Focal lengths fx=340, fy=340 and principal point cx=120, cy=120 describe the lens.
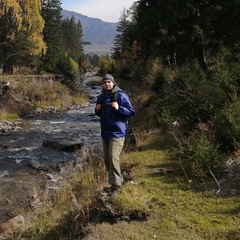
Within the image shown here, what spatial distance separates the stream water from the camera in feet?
29.0

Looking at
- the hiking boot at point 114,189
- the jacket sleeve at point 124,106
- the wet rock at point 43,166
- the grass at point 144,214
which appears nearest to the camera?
the grass at point 144,214

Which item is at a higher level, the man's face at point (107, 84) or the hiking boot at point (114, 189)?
the man's face at point (107, 84)

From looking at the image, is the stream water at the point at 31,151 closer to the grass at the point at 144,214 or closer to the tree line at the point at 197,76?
the grass at the point at 144,214

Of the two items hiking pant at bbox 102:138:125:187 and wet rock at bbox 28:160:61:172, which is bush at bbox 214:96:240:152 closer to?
hiking pant at bbox 102:138:125:187

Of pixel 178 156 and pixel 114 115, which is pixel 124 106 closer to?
pixel 114 115

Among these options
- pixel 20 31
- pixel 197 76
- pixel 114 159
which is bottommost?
pixel 114 159

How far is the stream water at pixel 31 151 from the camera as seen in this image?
8.83 meters

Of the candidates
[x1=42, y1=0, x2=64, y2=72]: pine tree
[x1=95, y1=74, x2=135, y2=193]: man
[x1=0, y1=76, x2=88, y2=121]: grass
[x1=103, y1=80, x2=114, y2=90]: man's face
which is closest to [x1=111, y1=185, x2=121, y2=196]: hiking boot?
[x1=95, y1=74, x2=135, y2=193]: man

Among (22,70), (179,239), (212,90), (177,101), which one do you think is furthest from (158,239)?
(22,70)

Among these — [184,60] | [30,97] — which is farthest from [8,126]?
[184,60]

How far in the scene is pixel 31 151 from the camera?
14000 mm

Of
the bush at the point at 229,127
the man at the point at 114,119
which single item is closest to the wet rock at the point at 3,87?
the bush at the point at 229,127

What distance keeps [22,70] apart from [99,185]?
29.7 metres

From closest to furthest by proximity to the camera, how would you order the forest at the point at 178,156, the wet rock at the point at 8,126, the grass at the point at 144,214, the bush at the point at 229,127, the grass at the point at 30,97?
the grass at the point at 144,214
the forest at the point at 178,156
the bush at the point at 229,127
the wet rock at the point at 8,126
the grass at the point at 30,97
